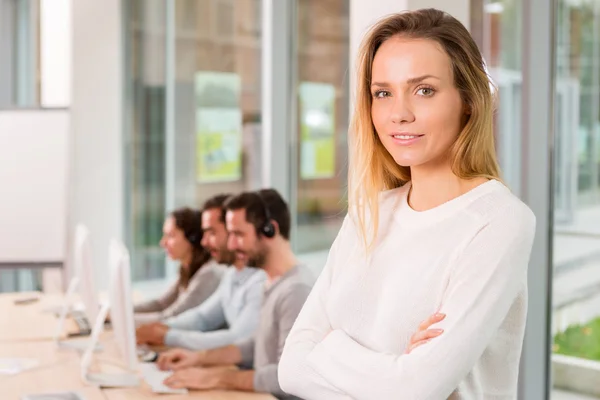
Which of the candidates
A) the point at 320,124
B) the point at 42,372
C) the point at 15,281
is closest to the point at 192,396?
the point at 42,372

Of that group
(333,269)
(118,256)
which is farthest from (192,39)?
(333,269)

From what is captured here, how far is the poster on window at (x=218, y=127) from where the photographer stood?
483 centimetres

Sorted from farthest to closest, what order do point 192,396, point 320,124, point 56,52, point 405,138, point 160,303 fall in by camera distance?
point 56,52 < point 160,303 < point 320,124 < point 192,396 < point 405,138

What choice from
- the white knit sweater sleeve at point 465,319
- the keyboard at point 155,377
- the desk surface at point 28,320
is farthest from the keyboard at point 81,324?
the white knit sweater sleeve at point 465,319

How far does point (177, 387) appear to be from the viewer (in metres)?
2.71

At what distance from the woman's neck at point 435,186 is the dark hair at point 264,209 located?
1492mm

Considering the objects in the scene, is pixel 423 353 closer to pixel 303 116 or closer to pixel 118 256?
pixel 118 256

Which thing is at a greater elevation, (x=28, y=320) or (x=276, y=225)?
(x=276, y=225)

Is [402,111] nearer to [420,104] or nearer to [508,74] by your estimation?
[420,104]

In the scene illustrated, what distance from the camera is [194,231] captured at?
4000 millimetres

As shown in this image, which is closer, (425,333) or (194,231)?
(425,333)

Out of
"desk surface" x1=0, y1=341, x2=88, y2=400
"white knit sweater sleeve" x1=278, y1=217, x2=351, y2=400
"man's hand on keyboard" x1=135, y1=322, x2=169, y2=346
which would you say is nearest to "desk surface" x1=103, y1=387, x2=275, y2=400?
"desk surface" x1=0, y1=341, x2=88, y2=400

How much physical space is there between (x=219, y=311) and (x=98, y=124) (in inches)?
110

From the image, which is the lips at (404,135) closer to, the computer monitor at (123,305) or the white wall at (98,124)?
the computer monitor at (123,305)
